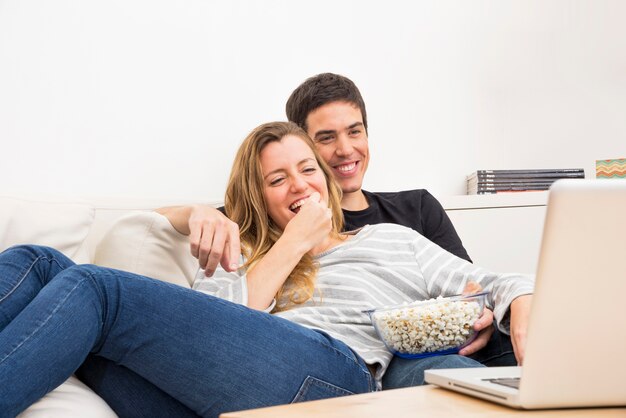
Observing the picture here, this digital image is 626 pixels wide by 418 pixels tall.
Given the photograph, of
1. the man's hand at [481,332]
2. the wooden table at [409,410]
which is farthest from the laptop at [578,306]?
the man's hand at [481,332]

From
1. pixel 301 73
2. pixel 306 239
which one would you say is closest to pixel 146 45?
pixel 301 73

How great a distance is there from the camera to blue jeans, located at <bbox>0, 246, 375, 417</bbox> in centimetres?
102

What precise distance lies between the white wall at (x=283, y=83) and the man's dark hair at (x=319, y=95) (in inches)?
10.3

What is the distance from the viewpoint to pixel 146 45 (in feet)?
7.49

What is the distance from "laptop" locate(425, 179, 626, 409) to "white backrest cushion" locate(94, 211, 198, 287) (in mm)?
1015

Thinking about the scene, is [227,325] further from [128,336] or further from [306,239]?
[306,239]

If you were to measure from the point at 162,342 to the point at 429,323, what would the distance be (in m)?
0.45

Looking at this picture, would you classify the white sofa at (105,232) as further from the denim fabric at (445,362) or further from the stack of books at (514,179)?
the stack of books at (514,179)

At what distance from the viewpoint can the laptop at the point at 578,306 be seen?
680 mm

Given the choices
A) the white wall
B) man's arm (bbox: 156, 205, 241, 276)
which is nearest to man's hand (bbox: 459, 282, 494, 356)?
man's arm (bbox: 156, 205, 241, 276)

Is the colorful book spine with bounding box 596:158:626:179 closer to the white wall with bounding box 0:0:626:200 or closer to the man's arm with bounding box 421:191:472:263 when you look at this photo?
the white wall with bounding box 0:0:626:200

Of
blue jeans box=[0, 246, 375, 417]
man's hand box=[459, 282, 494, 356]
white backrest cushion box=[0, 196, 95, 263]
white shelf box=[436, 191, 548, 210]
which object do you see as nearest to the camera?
blue jeans box=[0, 246, 375, 417]

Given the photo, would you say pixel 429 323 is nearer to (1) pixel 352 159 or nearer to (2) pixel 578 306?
(2) pixel 578 306

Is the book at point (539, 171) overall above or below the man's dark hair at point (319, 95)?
below
